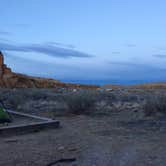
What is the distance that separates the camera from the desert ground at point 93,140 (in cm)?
805

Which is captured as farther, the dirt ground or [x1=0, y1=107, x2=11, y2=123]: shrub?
[x1=0, y1=107, x2=11, y2=123]: shrub

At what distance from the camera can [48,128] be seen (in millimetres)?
12203

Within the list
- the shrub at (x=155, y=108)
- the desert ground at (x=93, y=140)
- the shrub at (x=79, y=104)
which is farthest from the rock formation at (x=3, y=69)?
the shrub at (x=155, y=108)

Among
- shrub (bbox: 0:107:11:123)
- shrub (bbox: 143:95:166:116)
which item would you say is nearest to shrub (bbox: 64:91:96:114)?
shrub (bbox: 143:95:166:116)

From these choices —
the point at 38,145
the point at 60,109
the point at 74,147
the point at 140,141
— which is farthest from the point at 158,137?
the point at 60,109

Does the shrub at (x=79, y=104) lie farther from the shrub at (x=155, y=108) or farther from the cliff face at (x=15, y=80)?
the cliff face at (x=15, y=80)

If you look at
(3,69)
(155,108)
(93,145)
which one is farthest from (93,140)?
(3,69)

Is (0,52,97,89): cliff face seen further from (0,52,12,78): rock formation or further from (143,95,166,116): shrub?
(143,95,166,116): shrub

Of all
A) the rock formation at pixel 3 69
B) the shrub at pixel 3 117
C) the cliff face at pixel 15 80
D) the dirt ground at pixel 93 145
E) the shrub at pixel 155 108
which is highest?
the rock formation at pixel 3 69

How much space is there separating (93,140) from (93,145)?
0.71 m

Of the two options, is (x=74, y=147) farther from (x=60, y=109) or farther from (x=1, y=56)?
(x=1, y=56)

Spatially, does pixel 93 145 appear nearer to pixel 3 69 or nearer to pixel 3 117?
pixel 3 117

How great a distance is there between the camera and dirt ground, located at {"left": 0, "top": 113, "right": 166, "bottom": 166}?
7969 mm

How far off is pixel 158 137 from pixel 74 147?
2.73 m
